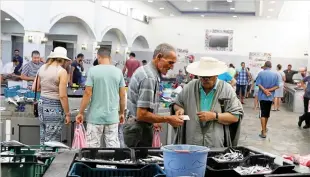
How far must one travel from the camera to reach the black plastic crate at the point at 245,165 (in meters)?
2.07

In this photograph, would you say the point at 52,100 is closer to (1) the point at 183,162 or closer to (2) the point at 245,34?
(1) the point at 183,162

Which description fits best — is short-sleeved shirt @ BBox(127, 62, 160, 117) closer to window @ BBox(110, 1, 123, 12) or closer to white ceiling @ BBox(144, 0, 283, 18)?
white ceiling @ BBox(144, 0, 283, 18)

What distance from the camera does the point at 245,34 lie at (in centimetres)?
2034

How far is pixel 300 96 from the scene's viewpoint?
13516 mm

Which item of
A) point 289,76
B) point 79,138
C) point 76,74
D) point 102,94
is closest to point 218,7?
point 289,76

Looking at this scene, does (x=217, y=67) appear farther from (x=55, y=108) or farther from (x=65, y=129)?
(x=65, y=129)

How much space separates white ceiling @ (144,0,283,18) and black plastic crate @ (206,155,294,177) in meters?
13.9

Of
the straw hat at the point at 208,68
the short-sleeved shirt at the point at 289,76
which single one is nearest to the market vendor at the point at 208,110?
the straw hat at the point at 208,68

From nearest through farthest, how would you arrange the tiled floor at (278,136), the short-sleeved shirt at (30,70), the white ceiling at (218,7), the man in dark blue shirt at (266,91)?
1. the short-sleeved shirt at (30,70)
2. the tiled floor at (278,136)
3. the man in dark blue shirt at (266,91)
4. the white ceiling at (218,7)

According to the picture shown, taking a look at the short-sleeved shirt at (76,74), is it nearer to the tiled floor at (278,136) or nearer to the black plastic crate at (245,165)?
the tiled floor at (278,136)

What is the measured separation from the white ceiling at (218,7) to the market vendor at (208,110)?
1313 cm

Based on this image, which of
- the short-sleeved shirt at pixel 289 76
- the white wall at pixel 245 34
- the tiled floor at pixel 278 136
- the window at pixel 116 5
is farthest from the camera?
the white wall at pixel 245 34

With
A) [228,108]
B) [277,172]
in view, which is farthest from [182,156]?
[228,108]

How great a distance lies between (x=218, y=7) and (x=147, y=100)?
1817 centimetres
